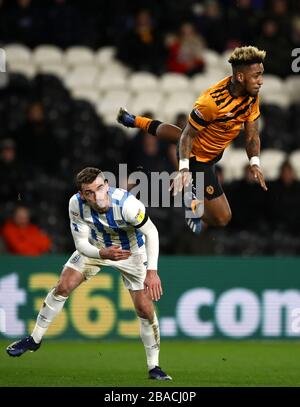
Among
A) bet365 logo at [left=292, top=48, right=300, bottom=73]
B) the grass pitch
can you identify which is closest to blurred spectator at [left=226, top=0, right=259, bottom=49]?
bet365 logo at [left=292, top=48, right=300, bottom=73]

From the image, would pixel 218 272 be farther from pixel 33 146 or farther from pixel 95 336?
pixel 33 146

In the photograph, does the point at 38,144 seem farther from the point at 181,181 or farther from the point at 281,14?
the point at 181,181

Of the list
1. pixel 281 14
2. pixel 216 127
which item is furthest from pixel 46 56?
pixel 216 127

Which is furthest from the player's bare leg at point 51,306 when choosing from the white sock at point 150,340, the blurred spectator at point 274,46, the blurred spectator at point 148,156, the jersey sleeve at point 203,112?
the blurred spectator at point 274,46

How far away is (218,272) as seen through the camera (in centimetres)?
1633

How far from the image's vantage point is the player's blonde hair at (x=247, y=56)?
37.2 feet

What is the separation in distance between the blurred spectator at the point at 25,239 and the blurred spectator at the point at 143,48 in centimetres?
345

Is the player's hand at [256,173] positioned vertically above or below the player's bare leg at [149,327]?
above

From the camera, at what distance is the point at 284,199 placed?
16.6m

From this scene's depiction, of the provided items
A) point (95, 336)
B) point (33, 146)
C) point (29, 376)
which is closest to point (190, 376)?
point (29, 376)

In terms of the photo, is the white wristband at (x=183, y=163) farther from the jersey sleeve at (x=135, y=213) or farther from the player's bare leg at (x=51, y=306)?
the player's bare leg at (x=51, y=306)

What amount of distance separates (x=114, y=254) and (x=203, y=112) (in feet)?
5.12

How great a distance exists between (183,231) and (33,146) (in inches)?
92.6

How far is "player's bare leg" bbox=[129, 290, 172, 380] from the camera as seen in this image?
11781 millimetres
